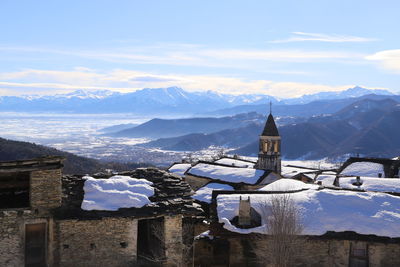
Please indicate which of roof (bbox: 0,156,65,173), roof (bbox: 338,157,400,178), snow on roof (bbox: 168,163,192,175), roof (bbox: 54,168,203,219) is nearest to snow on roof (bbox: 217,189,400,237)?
roof (bbox: 54,168,203,219)

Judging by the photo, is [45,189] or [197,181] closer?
[45,189]

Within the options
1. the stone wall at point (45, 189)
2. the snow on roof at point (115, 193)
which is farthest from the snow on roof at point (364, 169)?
the stone wall at point (45, 189)

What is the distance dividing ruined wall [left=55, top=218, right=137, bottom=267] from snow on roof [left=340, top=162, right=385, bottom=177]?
106 feet

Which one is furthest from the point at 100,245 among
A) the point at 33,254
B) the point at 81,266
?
the point at 33,254

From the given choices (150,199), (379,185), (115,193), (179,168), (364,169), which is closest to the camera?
(115,193)

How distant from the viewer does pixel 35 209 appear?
59.7 ft

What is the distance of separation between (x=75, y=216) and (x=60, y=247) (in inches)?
55.1

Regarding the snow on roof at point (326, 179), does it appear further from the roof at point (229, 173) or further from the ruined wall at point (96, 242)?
the ruined wall at point (96, 242)

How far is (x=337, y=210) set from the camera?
2264 centimetres

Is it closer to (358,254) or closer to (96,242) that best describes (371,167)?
(358,254)

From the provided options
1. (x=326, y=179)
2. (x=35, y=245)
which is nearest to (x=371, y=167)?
(x=326, y=179)

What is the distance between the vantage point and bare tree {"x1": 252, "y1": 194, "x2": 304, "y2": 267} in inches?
772

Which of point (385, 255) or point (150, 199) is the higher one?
point (150, 199)

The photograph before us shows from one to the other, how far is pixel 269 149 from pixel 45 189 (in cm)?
4277
